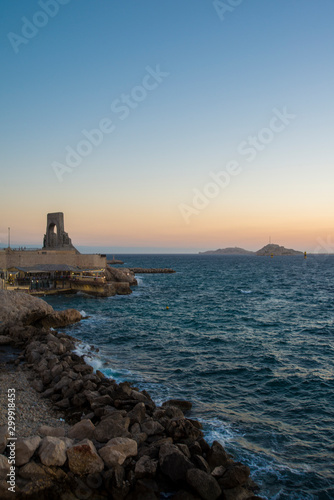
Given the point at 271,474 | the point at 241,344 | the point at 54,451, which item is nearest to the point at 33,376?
the point at 54,451

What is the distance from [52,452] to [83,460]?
0.72 meters

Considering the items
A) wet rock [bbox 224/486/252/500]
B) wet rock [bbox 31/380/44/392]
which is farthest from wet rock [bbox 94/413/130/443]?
wet rock [bbox 31/380/44/392]

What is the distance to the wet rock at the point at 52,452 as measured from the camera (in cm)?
775

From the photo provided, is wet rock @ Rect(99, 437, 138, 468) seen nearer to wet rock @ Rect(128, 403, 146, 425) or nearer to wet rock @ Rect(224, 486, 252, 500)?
wet rock @ Rect(128, 403, 146, 425)

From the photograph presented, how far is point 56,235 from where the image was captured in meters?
71.8

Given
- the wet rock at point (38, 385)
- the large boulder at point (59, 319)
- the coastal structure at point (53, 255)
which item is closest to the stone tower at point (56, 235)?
the coastal structure at point (53, 255)

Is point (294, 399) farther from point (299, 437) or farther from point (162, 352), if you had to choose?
point (162, 352)

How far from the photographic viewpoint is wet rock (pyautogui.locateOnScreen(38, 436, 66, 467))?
7754 millimetres

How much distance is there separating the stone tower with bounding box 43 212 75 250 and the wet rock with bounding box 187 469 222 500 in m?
64.1

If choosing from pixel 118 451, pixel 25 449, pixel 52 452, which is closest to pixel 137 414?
pixel 118 451

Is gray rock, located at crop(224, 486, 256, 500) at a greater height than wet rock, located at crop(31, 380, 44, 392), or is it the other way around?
wet rock, located at crop(31, 380, 44, 392)

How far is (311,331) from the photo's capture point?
27172 mm

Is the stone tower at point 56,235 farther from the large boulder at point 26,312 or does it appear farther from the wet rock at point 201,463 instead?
the wet rock at point 201,463

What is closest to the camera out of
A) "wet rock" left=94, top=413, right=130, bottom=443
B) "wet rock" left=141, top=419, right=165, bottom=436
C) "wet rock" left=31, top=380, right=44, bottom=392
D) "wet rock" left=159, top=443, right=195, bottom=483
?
"wet rock" left=159, top=443, right=195, bottom=483
